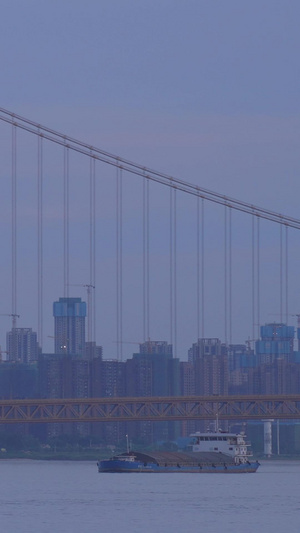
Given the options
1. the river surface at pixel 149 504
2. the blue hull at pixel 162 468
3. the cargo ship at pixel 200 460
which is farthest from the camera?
the cargo ship at pixel 200 460

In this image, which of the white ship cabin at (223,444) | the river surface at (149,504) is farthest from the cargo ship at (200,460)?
the river surface at (149,504)

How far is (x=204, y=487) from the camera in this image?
261 ft

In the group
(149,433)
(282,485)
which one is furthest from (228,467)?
(149,433)

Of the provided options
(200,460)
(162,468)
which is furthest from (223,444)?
(162,468)

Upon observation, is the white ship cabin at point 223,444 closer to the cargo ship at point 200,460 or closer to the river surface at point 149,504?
the cargo ship at point 200,460

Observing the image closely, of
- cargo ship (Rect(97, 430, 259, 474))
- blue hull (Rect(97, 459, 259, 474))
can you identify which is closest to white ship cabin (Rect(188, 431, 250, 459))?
cargo ship (Rect(97, 430, 259, 474))

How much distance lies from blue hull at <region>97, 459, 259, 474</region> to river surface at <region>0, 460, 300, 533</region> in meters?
7.12

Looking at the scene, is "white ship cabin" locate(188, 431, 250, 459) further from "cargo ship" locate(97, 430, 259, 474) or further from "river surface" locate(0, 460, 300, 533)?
"river surface" locate(0, 460, 300, 533)

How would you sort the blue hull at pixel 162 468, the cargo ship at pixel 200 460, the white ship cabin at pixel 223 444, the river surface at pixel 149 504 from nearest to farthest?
the river surface at pixel 149 504
the blue hull at pixel 162 468
the cargo ship at pixel 200 460
the white ship cabin at pixel 223 444

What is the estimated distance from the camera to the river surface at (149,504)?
53375mm

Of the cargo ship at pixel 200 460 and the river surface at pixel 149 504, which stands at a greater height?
the cargo ship at pixel 200 460

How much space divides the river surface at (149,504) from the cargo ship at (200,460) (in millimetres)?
7677

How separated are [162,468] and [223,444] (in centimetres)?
689

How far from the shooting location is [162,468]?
101750 millimetres
